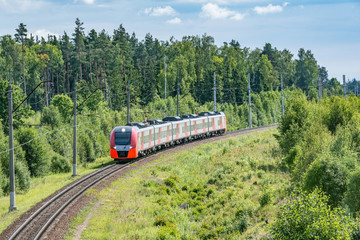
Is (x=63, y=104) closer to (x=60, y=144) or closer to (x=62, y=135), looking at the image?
(x=62, y=135)

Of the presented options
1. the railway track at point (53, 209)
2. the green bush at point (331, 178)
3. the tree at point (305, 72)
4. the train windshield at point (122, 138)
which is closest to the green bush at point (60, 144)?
the train windshield at point (122, 138)

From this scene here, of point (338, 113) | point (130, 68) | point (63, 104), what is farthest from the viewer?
point (130, 68)

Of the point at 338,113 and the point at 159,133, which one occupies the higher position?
the point at 338,113

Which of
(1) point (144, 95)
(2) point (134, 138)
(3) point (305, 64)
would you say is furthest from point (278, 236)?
(3) point (305, 64)

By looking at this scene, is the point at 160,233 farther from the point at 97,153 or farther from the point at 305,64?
the point at 305,64

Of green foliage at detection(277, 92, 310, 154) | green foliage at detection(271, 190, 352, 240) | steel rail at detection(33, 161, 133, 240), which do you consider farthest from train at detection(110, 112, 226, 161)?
green foliage at detection(271, 190, 352, 240)

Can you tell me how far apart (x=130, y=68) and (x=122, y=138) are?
253ft

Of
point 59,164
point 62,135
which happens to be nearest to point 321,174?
point 59,164

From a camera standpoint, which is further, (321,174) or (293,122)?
(293,122)

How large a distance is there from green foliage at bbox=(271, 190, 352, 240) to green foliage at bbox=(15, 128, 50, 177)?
126ft

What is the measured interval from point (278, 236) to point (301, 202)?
161 cm

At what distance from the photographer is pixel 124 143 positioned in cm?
3981

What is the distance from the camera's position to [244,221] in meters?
25.3

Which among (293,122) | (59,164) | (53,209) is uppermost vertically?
(293,122)
